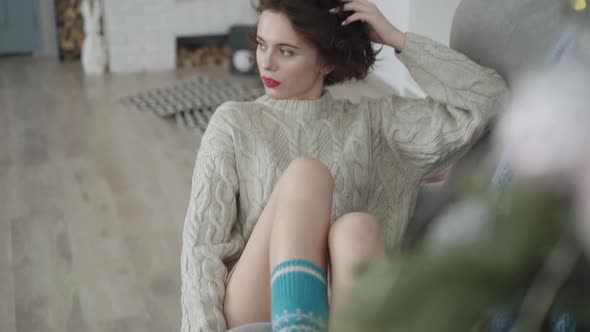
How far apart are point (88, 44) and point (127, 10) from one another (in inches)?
11.2

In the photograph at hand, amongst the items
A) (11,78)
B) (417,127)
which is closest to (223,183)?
(417,127)

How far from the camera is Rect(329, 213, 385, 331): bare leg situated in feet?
4.60

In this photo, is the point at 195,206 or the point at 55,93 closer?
the point at 195,206

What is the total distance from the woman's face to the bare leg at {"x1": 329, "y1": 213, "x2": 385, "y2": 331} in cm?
41

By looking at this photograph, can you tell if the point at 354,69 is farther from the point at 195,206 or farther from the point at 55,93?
the point at 55,93

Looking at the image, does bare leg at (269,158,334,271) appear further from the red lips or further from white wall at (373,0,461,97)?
white wall at (373,0,461,97)

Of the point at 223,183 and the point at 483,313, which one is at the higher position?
the point at 483,313

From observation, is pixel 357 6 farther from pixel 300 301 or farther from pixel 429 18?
pixel 429 18

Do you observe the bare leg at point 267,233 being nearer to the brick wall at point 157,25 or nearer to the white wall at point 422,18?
the white wall at point 422,18

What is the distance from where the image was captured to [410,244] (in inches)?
70.5

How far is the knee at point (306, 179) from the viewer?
1497mm

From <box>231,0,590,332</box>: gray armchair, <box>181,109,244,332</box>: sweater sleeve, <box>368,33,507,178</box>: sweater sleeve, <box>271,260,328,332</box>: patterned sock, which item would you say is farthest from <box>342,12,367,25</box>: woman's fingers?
<box>271,260,328,332</box>: patterned sock

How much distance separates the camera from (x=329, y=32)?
1752 mm

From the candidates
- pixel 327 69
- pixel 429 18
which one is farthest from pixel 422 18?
pixel 327 69
